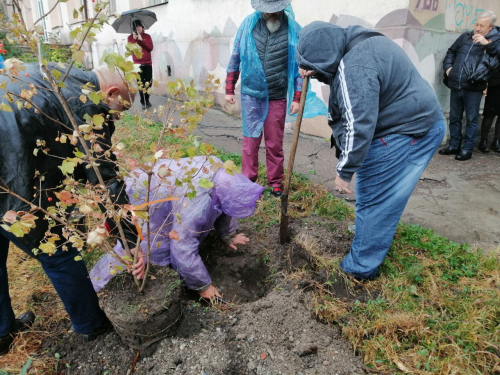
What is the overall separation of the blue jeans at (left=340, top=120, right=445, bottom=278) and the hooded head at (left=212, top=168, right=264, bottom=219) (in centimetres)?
70

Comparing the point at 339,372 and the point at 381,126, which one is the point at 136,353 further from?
the point at 381,126

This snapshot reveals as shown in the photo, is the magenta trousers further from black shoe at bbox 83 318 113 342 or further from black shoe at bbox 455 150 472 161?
black shoe at bbox 455 150 472 161

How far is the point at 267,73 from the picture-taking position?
3428mm

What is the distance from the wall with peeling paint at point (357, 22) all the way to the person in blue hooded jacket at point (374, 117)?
285 cm

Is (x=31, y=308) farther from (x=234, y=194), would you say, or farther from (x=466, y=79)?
(x=466, y=79)

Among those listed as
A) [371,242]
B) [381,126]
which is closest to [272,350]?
[371,242]

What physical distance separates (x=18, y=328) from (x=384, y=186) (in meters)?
2.33

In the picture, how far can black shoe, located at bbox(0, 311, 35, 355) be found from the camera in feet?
6.44

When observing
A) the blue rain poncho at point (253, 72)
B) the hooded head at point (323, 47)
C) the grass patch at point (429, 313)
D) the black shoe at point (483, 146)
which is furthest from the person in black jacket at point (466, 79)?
the hooded head at point (323, 47)

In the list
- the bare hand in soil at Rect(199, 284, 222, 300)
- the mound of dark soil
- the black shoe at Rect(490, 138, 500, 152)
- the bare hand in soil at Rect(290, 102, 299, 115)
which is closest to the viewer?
the mound of dark soil

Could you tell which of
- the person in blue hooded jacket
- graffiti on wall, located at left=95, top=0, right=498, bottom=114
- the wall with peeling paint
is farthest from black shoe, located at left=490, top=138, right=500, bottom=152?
the person in blue hooded jacket

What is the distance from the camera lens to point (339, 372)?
5.75 feet

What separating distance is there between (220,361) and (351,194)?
8.27ft

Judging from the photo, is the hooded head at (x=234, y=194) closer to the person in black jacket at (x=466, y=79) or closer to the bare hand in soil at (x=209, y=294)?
the bare hand in soil at (x=209, y=294)
